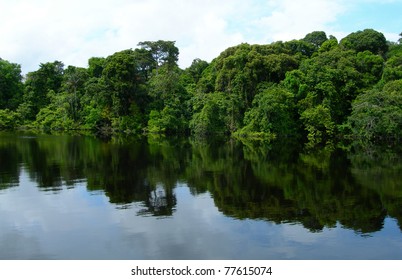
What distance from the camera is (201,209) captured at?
47.3 feet

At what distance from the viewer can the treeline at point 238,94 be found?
4369 centimetres

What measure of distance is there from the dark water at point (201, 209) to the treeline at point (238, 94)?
62.3 ft

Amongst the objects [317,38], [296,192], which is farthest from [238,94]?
[296,192]

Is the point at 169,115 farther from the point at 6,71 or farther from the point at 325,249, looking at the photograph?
the point at 325,249

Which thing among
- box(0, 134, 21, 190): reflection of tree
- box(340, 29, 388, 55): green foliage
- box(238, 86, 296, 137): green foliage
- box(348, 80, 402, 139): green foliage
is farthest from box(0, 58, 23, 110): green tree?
box(348, 80, 402, 139): green foliage

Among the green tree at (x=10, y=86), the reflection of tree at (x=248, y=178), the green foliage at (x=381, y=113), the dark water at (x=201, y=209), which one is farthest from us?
the green tree at (x=10, y=86)

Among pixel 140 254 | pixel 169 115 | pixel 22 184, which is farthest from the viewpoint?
pixel 169 115

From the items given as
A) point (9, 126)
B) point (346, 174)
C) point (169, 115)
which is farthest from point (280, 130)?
point (9, 126)

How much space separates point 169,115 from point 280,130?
15244 mm

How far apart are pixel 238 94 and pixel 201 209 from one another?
36.4 meters

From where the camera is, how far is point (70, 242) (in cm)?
1108

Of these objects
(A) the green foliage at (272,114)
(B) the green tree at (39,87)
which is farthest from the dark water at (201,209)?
(B) the green tree at (39,87)

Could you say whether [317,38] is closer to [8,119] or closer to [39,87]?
[39,87]

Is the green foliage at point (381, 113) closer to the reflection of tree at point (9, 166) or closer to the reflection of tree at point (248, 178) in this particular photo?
→ the reflection of tree at point (248, 178)
